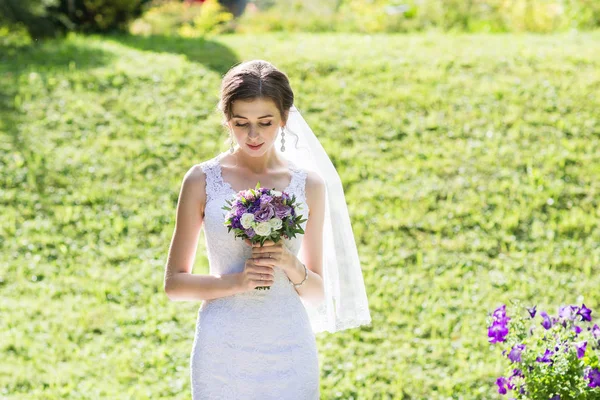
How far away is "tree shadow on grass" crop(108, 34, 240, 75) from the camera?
1137 centimetres

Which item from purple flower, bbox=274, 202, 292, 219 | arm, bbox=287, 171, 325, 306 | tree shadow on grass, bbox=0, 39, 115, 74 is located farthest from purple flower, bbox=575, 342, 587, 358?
tree shadow on grass, bbox=0, 39, 115, 74

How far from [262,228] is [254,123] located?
495mm

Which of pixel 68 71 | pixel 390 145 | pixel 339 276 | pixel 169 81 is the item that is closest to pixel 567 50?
pixel 390 145

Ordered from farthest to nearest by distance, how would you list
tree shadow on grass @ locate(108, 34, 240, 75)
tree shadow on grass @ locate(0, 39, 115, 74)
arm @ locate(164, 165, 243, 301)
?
tree shadow on grass @ locate(108, 34, 240, 75), tree shadow on grass @ locate(0, 39, 115, 74), arm @ locate(164, 165, 243, 301)

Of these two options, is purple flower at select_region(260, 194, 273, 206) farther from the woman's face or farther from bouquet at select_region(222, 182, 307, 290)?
the woman's face

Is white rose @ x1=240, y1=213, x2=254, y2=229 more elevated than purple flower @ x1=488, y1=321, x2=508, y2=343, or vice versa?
white rose @ x1=240, y1=213, x2=254, y2=229

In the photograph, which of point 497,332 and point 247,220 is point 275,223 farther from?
point 497,332

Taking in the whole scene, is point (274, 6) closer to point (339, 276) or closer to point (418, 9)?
point (418, 9)

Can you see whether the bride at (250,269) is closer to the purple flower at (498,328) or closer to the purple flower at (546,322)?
the purple flower at (498,328)

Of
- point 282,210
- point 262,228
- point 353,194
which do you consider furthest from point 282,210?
point 353,194

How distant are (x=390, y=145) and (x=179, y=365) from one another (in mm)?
3969

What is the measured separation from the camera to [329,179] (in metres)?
4.12

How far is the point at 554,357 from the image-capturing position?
4.02 metres

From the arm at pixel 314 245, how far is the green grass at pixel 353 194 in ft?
8.84
